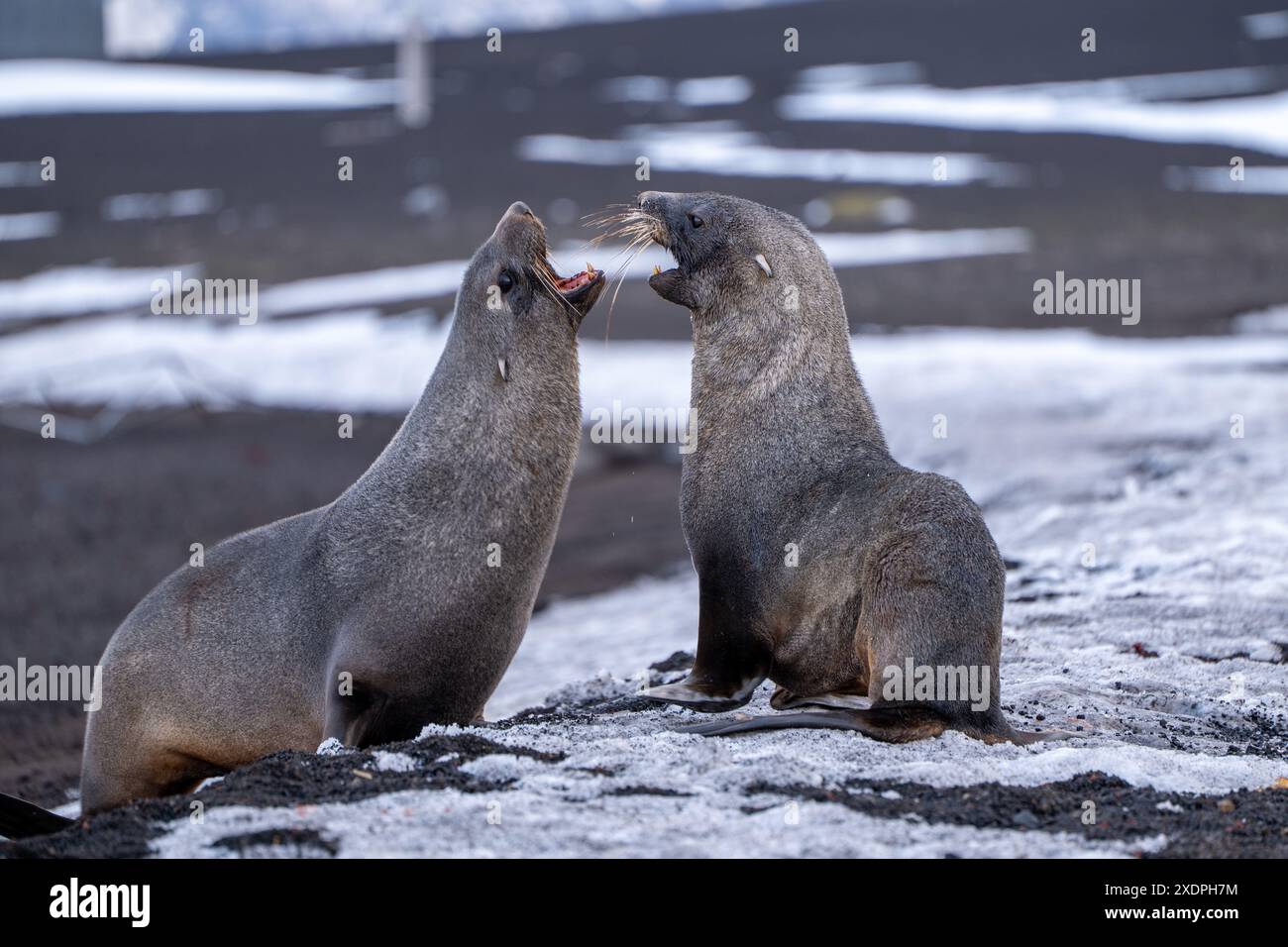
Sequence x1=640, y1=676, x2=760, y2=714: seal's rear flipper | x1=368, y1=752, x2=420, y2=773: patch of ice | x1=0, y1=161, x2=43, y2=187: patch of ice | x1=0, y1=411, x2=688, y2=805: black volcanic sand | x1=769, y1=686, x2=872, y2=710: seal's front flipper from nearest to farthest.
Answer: x1=368, y1=752, x2=420, y2=773: patch of ice
x1=769, y1=686, x2=872, y2=710: seal's front flipper
x1=640, y1=676, x2=760, y2=714: seal's rear flipper
x1=0, y1=411, x2=688, y2=805: black volcanic sand
x1=0, y1=161, x2=43, y2=187: patch of ice

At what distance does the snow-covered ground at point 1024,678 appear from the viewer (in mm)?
3617

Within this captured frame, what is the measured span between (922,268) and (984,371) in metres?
5.40

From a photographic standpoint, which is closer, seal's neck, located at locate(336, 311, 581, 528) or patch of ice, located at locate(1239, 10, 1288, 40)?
seal's neck, located at locate(336, 311, 581, 528)

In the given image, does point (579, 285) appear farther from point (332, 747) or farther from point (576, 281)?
point (332, 747)

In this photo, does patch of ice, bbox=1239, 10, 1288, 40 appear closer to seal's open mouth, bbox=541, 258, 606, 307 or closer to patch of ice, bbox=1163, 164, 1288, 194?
patch of ice, bbox=1163, 164, 1288, 194

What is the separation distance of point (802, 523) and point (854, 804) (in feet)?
4.43

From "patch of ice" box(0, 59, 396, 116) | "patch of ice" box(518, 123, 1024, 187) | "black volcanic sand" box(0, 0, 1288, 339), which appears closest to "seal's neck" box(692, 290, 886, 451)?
"black volcanic sand" box(0, 0, 1288, 339)

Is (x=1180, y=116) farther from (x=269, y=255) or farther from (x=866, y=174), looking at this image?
(x=269, y=255)

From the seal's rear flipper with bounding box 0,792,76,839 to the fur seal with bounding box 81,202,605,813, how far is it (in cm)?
44

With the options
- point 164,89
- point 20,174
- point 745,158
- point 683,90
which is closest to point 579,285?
point 745,158

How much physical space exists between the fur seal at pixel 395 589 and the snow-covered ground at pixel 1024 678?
32 cm

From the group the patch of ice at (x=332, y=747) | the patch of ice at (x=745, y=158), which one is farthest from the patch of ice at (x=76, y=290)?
the patch of ice at (x=332, y=747)

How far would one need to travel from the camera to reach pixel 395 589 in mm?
4781

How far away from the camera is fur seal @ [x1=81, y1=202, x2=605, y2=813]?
187 inches
